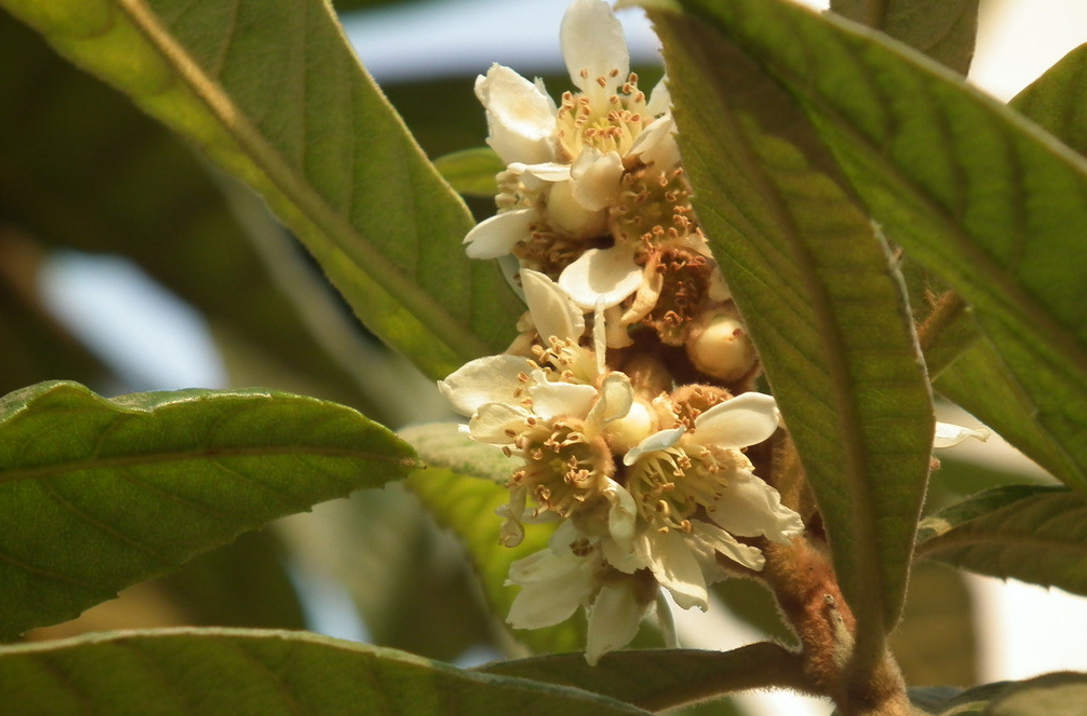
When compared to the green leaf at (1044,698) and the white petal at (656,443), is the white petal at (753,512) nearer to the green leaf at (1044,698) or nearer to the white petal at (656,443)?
the white petal at (656,443)

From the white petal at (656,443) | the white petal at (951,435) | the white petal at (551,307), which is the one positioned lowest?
the white petal at (656,443)

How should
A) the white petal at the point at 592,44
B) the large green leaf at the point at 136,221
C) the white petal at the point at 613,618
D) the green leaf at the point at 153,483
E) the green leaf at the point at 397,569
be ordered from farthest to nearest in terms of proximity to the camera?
the large green leaf at the point at 136,221 → the green leaf at the point at 397,569 → the white petal at the point at 592,44 → the white petal at the point at 613,618 → the green leaf at the point at 153,483

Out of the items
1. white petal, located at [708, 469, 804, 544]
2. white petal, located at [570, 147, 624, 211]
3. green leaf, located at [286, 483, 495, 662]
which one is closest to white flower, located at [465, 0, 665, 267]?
white petal, located at [570, 147, 624, 211]

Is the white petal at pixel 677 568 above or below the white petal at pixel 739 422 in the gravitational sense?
below

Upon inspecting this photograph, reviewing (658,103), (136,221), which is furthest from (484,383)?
(136,221)

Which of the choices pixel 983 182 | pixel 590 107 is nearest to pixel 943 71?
pixel 983 182

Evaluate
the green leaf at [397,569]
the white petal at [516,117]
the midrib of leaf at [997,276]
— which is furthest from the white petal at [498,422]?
the green leaf at [397,569]
